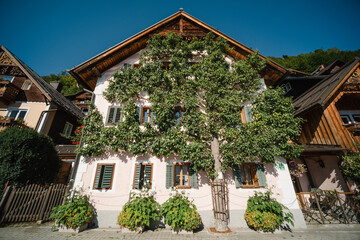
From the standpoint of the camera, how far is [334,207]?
9141 mm

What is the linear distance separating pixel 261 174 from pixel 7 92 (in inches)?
760

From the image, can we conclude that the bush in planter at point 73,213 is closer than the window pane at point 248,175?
Yes

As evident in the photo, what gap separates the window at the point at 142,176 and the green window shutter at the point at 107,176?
1.38 m

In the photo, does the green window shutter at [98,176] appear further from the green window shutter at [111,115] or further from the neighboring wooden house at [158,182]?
the green window shutter at [111,115]

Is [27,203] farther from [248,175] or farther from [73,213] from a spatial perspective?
[248,175]

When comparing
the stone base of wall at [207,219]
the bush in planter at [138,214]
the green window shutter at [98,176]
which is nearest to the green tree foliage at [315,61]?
the stone base of wall at [207,219]

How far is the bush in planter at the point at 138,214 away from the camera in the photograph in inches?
273

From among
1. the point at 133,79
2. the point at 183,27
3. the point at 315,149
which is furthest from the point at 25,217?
→ the point at 315,149

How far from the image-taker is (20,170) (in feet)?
25.9

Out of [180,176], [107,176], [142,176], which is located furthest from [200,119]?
[107,176]

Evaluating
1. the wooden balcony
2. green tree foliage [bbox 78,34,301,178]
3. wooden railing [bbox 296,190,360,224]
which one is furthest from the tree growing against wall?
the wooden balcony

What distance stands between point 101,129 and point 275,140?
32.6ft

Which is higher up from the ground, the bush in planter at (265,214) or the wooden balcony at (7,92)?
the wooden balcony at (7,92)

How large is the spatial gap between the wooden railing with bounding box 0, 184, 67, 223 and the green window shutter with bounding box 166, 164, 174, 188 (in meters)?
5.79
